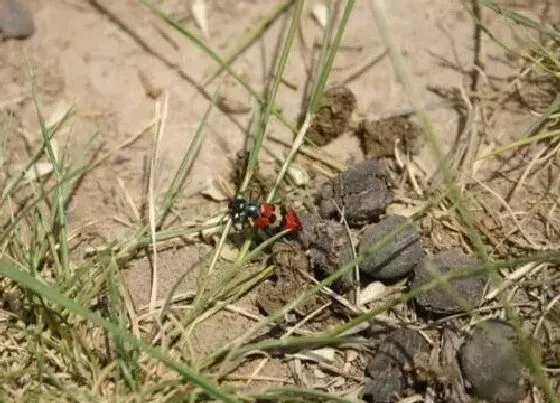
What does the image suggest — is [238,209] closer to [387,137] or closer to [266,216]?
[266,216]

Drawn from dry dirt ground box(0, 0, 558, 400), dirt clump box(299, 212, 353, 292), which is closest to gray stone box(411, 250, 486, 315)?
dirt clump box(299, 212, 353, 292)

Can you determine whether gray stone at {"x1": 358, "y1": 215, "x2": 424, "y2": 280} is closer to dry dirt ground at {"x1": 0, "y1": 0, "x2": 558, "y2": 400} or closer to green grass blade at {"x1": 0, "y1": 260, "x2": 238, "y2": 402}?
dry dirt ground at {"x1": 0, "y1": 0, "x2": 558, "y2": 400}

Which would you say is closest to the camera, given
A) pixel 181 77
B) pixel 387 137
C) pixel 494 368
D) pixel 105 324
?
pixel 105 324

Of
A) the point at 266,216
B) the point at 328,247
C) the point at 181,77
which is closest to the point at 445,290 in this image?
the point at 328,247

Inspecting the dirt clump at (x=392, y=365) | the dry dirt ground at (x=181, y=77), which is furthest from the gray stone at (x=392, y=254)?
the dry dirt ground at (x=181, y=77)

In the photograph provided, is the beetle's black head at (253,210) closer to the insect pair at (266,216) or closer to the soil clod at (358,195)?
the insect pair at (266,216)

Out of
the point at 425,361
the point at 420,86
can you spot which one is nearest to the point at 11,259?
the point at 425,361
